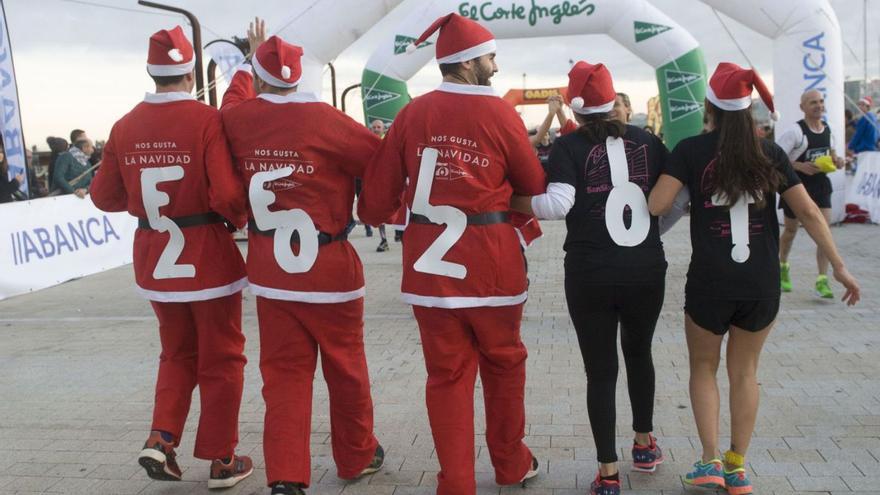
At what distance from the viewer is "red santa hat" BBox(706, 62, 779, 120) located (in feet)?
10.3

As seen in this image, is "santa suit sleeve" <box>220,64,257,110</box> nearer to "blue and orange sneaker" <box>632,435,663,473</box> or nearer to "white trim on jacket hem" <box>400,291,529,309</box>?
"white trim on jacket hem" <box>400,291,529,309</box>

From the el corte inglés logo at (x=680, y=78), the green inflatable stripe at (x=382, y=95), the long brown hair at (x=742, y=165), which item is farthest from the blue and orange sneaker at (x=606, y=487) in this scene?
the green inflatable stripe at (x=382, y=95)

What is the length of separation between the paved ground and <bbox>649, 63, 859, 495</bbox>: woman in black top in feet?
1.28

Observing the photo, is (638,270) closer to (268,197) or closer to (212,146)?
(268,197)

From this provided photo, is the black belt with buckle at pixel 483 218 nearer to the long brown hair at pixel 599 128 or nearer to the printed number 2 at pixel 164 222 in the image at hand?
the long brown hair at pixel 599 128

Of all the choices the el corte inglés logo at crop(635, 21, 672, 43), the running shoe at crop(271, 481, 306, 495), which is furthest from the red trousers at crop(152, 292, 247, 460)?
the el corte inglés logo at crop(635, 21, 672, 43)

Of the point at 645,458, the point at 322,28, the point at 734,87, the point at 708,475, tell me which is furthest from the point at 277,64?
the point at 322,28

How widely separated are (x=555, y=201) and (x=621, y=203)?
0.93 feet

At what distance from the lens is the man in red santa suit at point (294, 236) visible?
Result: 10.7 feet

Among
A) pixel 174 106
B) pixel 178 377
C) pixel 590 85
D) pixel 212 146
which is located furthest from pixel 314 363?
pixel 590 85

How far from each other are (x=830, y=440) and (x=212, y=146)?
3.16 m

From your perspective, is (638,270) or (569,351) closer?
(638,270)

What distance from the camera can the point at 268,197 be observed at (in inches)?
129

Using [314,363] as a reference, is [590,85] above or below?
above
